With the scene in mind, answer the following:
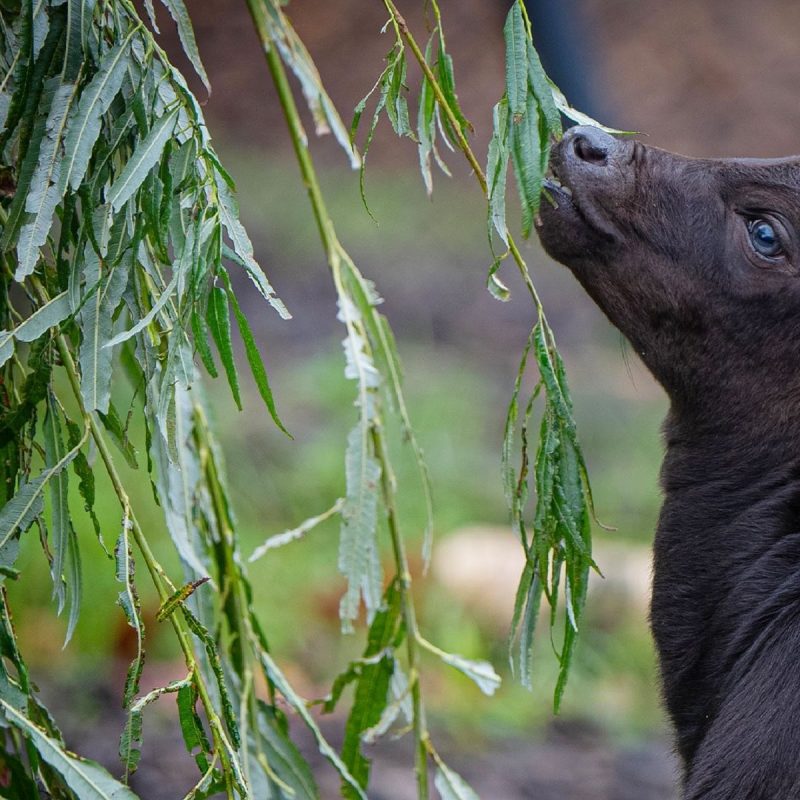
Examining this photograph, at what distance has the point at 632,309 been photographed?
301 centimetres

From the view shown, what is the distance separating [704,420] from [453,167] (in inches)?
408

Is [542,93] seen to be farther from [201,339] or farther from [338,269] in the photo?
[201,339]

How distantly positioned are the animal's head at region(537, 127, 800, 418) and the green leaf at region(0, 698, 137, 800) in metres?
1.57

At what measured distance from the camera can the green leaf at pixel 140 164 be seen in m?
2.09

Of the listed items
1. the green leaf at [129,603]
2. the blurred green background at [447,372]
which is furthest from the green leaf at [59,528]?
the blurred green background at [447,372]

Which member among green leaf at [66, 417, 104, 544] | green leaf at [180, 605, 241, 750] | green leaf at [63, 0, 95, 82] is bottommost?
green leaf at [180, 605, 241, 750]

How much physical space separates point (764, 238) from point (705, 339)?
0.89 feet

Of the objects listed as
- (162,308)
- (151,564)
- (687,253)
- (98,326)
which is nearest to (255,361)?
(162,308)

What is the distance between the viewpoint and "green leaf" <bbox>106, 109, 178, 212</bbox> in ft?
6.86

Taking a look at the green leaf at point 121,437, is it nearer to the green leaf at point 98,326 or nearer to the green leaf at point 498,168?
the green leaf at point 98,326

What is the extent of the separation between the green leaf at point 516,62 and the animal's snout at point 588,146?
0.60m

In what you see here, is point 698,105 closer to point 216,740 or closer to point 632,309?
point 632,309

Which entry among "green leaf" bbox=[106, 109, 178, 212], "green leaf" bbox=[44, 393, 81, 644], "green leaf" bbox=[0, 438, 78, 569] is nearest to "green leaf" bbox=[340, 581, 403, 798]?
"green leaf" bbox=[44, 393, 81, 644]

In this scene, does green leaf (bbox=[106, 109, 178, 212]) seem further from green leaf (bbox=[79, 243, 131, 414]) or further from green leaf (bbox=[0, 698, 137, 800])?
→ green leaf (bbox=[0, 698, 137, 800])
